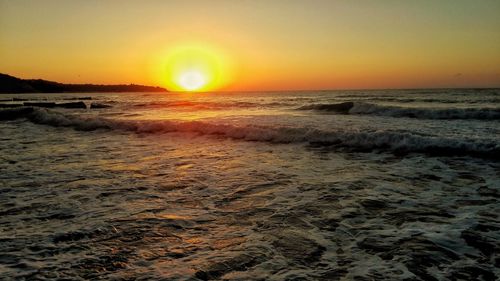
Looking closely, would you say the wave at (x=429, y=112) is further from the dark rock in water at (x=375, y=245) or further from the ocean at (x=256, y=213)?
the dark rock in water at (x=375, y=245)

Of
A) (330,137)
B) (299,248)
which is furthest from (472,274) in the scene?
(330,137)

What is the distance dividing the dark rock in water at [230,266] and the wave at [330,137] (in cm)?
883

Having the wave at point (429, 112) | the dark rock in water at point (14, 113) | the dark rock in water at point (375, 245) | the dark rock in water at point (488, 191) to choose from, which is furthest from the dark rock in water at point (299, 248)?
the dark rock in water at point (14, 113)

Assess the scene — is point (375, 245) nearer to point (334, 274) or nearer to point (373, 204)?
point (334, 274)

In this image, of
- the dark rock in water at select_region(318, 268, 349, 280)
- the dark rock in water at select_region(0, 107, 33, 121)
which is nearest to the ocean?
the dark rock in water at select_region(318, 268, 349, 280)

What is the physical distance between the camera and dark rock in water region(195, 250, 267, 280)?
3824 millimetres

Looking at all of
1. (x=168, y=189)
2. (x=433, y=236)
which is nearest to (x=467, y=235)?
(x=433, y=236)

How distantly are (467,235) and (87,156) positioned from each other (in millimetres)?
10402

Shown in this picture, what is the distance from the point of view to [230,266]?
13.2ft

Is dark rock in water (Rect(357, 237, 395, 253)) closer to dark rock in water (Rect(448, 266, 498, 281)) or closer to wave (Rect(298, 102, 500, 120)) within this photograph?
dark rock in water (Rect(448, 266, 498, 281))

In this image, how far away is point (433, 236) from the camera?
4.86m

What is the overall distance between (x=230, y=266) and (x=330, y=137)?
10.9 meters

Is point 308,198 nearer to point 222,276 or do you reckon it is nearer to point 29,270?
point 222,276

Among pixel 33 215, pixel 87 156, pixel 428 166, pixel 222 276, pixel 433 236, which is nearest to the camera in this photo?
pixel 222 276
